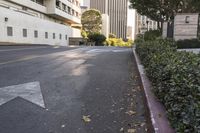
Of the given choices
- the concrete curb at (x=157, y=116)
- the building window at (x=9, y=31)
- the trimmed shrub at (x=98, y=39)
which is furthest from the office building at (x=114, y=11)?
the concrete curb at (x=157, y=116)

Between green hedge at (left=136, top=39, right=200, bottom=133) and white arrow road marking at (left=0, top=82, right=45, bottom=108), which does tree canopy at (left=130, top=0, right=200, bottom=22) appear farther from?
green hedge at (left=136, top=39, right=200, bottom=133)

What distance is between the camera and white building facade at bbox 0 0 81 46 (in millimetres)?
26719

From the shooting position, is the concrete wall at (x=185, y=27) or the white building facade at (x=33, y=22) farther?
the white building facade at (x=33, y=22)

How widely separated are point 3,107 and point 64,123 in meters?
1.38

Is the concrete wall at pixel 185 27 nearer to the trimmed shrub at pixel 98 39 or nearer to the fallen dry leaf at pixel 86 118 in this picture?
the fallen dry leaf at pixel 86 118

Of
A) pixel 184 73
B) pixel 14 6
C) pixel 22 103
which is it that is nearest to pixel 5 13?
pixel 14 6

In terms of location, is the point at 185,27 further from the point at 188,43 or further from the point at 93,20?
the point at 93,20

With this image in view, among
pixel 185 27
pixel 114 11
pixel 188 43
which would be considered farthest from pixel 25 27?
pixel 114 11

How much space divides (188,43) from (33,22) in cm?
2081

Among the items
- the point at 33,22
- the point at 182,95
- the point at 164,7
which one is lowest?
the point at 182,95

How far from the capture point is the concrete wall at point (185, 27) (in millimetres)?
17969

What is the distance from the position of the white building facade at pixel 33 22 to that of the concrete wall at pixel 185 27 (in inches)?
594

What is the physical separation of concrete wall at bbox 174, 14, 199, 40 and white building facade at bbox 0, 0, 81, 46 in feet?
49.5

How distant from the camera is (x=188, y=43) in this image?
57.8 feet
